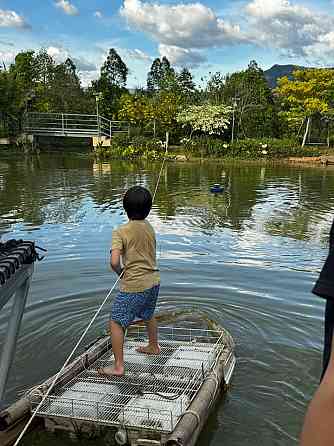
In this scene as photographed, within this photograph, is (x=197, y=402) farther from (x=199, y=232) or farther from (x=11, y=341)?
(x=199, y=232)

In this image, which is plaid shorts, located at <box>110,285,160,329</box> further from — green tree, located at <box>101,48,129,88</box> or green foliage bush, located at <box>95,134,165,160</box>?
green tree, located at <box>101,48,129,88</box>

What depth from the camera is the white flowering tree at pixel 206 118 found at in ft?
138

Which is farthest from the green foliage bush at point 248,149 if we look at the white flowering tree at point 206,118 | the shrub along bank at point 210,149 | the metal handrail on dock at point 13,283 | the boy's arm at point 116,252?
the metal handrail on dock at point 13,283

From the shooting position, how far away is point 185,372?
4.46 metres

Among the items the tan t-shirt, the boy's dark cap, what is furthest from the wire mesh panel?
the boy's dark cap

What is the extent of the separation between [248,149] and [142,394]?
37.3 metres

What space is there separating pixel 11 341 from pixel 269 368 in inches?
116

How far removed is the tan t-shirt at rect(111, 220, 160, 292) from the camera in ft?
14.6

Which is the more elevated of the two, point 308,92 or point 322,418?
point 308,92

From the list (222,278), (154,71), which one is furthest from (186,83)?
(222,278)

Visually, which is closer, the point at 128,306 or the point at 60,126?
the point at 128,306

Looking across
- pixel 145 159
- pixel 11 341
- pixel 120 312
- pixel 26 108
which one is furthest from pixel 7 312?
pixel 26 108

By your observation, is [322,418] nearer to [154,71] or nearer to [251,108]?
[251,108]

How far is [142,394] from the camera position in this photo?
160 inches
